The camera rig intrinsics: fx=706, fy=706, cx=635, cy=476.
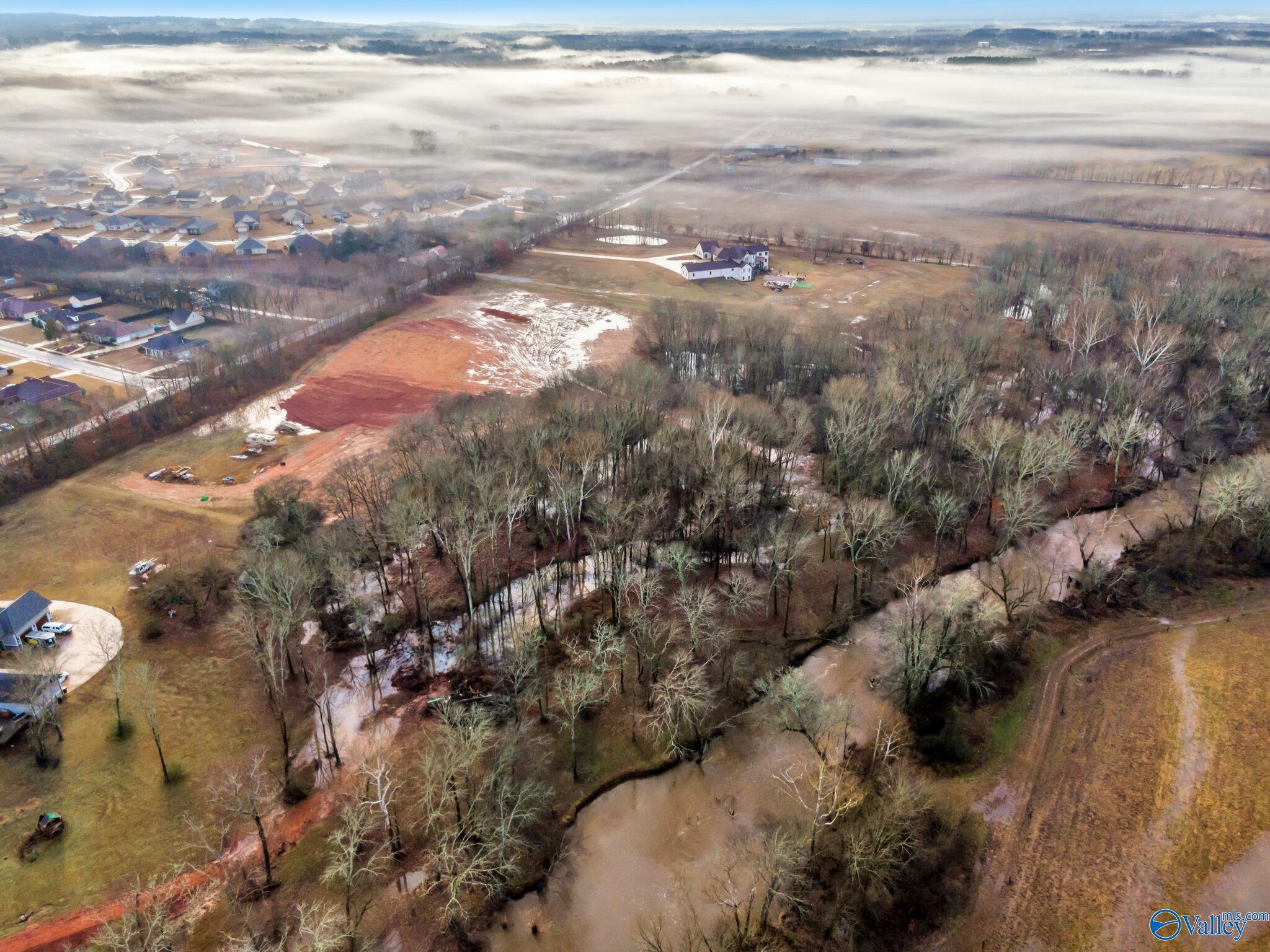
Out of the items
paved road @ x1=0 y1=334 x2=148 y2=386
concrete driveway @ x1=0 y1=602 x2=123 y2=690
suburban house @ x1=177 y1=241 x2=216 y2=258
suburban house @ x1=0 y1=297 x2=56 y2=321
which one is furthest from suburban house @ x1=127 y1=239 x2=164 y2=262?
concrete driveway @ x1=0 y1=602 x2=123 y2=690

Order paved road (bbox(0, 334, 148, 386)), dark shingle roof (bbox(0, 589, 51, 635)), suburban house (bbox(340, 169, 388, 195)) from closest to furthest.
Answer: dark shingle roof (bbox(0, 589, 51, 635)) < paved road (bbox(0, 334, 148, 386)) < suburban house (bbox(340, 169, 388, 195))

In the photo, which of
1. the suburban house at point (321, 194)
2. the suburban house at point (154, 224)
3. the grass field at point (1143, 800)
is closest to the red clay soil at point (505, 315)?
the grass field at point (1143, 800)

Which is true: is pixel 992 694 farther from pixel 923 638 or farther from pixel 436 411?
pixel 436 411

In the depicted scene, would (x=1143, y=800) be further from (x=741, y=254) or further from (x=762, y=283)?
(x=741, y=254)

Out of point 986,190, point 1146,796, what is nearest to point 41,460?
point 1146,796

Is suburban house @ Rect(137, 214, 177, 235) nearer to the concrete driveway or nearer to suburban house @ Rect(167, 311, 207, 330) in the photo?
suburban house @ Rect(167, 311, 207, 330)

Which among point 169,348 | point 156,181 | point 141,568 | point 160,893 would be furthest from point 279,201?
point 160,893
